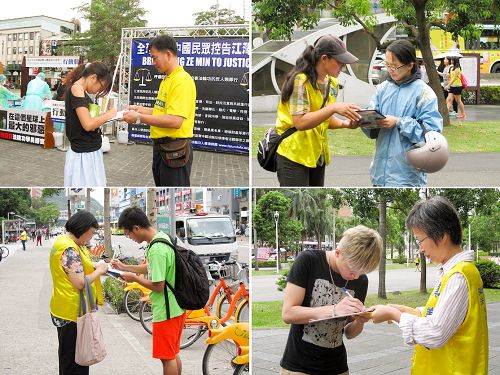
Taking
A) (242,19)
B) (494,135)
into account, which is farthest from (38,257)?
(494,135)

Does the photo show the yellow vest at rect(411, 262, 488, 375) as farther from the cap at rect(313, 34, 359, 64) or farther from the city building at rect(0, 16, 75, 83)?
the city building at rect(0, 16, 75, 83)

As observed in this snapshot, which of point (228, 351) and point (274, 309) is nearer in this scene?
point (228, 351)

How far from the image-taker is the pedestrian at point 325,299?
241 centimetres

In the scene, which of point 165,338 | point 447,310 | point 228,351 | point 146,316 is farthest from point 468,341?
point 146,316

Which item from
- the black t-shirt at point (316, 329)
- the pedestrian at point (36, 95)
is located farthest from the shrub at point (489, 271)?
the black t-shirt at point (316, 329)

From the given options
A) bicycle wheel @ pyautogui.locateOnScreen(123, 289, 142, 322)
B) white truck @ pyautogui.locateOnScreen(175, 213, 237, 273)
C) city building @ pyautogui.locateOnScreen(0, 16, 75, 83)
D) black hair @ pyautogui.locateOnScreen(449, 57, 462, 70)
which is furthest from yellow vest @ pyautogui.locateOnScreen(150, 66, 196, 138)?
black hair @ pyautogui.locateOnScreen(449, 57, 462, 70)

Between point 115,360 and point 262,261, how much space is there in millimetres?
1490

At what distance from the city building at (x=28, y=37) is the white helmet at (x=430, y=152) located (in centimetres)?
1042

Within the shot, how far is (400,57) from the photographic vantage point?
3201 millimetres

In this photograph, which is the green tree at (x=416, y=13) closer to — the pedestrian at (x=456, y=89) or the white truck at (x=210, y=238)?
the pedestrian at (x=456, y=89)

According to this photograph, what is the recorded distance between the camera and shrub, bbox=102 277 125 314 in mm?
7445

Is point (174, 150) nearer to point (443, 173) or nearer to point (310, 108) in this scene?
point (310, 108)

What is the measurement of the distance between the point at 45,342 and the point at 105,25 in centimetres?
950

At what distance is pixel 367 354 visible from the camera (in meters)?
6.57
